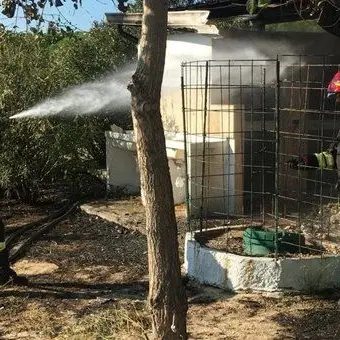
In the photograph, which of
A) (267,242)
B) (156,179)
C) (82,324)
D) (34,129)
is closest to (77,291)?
(82,324)

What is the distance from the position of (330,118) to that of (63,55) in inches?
194

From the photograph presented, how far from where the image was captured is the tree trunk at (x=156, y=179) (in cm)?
352

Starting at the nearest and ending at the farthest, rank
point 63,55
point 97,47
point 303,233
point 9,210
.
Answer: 1. point 303,233
2. point 9,210
3. point 63,55
4. point 97,47

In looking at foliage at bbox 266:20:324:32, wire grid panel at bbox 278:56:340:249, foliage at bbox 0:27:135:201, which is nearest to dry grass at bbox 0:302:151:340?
wire grid panel at bbox 278:56:340:249

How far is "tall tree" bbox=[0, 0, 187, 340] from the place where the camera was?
3523mm

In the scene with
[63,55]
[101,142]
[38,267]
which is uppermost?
[63,55]

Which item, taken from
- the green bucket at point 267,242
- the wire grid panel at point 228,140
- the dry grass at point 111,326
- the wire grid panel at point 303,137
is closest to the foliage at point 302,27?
the wire grid panel at point 303,137

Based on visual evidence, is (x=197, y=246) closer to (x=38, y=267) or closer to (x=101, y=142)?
(x=38, y=267)

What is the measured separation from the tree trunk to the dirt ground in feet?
2.91

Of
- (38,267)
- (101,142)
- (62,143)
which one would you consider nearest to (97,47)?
(101,142)

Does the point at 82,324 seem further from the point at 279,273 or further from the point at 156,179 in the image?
the point at 156,179

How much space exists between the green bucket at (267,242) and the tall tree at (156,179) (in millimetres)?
2433

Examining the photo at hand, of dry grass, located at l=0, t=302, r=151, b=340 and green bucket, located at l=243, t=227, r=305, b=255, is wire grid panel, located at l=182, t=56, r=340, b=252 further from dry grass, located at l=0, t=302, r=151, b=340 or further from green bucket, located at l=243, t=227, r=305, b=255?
dry grass, located at l=0, t=302, r=151, b=340

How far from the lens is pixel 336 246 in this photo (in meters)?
6.37
